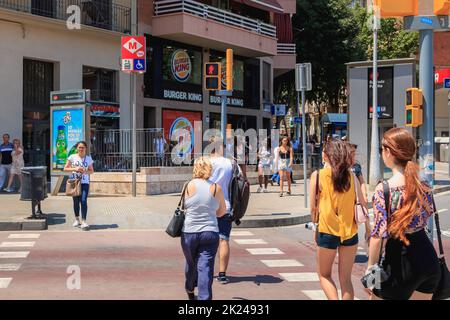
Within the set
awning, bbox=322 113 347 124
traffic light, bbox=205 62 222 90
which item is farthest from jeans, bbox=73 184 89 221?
awning, bbox=322 113 347 124

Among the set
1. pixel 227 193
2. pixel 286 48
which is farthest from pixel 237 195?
pixel 286 48

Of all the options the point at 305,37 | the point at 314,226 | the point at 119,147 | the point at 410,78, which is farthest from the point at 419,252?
the point at 305,37

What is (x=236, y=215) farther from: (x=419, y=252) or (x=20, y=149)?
(x=20, y=149)

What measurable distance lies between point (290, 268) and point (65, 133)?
37.0 feet

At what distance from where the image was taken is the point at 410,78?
2022cm

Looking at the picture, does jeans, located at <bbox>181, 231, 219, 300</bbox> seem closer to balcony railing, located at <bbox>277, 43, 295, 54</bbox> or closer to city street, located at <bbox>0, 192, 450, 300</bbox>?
city street, located at <bbox>0, 192, 450, 300</bbox>

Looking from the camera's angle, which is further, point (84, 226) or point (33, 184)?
point (33, 184)

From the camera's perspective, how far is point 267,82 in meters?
34.5

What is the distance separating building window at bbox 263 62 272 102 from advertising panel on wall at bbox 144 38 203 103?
677 centimetres

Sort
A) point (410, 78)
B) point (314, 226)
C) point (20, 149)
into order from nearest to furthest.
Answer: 1. point (314, 226)
2. point (20, 149)
3. point (410, 78)

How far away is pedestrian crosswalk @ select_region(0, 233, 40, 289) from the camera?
24.3 feet

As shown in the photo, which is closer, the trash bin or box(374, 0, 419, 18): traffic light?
box(374, 0, 419, 18): traffic light

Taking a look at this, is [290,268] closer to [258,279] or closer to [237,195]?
[258,279]

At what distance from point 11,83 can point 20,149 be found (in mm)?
2827
